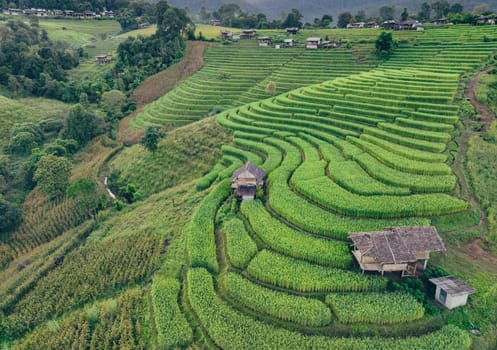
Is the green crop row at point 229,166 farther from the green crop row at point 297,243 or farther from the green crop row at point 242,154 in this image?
the green crop row at point 297,243

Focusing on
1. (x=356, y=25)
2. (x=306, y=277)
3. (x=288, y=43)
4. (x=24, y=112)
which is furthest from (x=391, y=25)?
(x=24, y=112)

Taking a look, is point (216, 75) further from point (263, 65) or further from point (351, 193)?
point (351, 193)

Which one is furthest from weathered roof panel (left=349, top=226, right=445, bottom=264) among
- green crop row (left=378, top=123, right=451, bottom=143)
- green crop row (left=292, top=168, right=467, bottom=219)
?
green crop row (left=378, top=123, right=451, bottom=143)

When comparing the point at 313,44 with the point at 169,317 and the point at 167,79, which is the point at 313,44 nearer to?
the point at 167,79

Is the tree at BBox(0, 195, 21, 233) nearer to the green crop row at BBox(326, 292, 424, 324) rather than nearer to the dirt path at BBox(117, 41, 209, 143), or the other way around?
the dirt path at BBox(117, 41, 209, 143)

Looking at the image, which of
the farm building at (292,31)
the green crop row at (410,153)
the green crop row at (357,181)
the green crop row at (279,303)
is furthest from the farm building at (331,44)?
the green crop row at (279,303)
